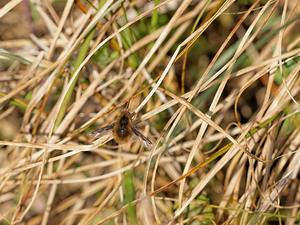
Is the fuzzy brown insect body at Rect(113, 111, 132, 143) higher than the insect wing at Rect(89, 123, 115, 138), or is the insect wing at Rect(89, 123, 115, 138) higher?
the insect wing at Rect(89, 123, 115, 138)

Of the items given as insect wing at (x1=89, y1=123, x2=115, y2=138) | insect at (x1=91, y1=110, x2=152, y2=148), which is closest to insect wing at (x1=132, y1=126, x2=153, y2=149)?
insect at (x1=91, y1=110, x2=152, y2=148)

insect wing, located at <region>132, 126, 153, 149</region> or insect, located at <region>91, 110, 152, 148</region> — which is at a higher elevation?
insect, located at <region>91, 110, 152, 148</region>

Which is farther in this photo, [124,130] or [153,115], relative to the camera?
[153,115]

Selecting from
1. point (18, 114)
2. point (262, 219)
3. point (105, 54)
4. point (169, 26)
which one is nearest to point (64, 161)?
point (18, 114)

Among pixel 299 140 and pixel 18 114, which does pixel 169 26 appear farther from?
pixel 18 114

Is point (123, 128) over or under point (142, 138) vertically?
over

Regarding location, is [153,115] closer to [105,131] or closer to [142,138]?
[142,138]

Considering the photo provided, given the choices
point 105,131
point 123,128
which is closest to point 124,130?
point 123,128

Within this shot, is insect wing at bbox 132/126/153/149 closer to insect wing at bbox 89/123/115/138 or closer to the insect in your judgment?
the insect
